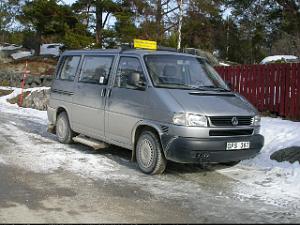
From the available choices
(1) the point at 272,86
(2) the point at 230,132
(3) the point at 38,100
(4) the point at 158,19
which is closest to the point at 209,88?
(2) the point at 230,132

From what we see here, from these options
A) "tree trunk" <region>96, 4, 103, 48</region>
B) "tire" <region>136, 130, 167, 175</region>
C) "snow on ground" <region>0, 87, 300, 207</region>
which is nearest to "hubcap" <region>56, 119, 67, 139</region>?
"snow on ground" <region>0, 87, 300, 207</region>

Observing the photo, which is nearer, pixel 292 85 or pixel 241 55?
pixel 292 85

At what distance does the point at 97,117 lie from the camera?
29.2ft

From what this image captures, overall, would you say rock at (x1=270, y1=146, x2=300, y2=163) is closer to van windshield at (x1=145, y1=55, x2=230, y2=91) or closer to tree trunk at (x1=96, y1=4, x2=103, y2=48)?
van windshield at (x1=145, y1=55, x2=230, y2=91)

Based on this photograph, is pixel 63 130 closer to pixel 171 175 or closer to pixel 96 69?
pixel 96 69

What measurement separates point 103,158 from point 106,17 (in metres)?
22.0

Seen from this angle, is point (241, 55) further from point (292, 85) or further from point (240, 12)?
point (292, 85)

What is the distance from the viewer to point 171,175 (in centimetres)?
764

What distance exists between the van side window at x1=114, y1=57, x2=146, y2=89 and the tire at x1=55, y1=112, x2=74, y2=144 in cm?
215

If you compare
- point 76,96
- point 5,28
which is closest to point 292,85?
point 76,96

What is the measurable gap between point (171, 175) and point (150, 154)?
0.46m

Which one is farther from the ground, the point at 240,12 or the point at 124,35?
the point at 240,12

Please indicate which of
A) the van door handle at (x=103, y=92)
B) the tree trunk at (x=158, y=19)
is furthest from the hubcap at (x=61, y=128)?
the tree trunk at (x=158, y=19)

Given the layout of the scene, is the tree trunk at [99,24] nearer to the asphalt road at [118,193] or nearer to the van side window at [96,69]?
the van side window at [96,69]
